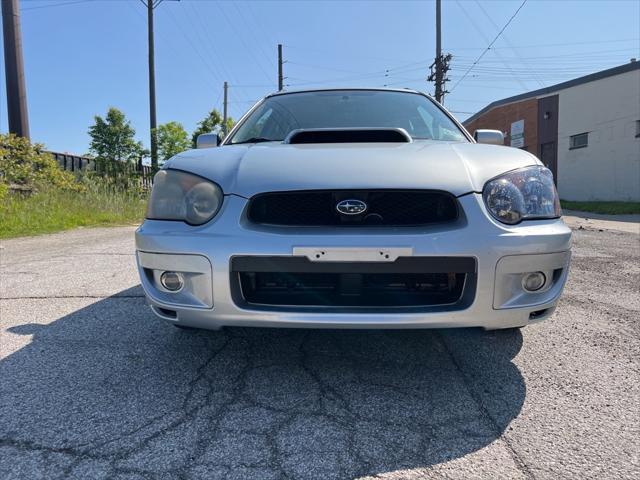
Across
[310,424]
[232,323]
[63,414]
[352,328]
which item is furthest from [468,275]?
[63,414]

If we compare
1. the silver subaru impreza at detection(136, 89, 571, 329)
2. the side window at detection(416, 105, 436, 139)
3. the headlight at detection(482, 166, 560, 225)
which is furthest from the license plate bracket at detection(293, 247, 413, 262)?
the side window at detection(416, 105, 436, 139)

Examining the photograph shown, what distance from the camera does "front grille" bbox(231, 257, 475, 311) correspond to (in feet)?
5.65

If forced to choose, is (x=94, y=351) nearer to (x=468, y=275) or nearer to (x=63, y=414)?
(x=63, y=414)

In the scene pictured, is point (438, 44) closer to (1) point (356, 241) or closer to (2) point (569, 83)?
(2) point (569, 83)

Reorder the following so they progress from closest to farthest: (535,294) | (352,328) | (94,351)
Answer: (352,328) → (535,294) → (94,351)

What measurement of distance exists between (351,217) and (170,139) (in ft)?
76.8

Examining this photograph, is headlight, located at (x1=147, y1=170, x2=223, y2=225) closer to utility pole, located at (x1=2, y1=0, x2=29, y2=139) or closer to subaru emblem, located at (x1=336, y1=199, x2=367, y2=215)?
subaru emblem, located at (x1=336, y1=199, x2=367, y2=215)

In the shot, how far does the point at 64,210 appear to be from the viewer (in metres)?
9.12

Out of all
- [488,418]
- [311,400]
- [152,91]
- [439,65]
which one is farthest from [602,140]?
[311,400]

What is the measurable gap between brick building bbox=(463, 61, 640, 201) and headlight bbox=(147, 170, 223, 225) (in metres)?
19.9

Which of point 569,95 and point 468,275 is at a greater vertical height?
point 569,95

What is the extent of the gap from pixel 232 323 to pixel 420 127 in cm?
180

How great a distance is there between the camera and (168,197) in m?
2.00

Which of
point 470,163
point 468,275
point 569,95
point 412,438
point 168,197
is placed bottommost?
point 412,438
